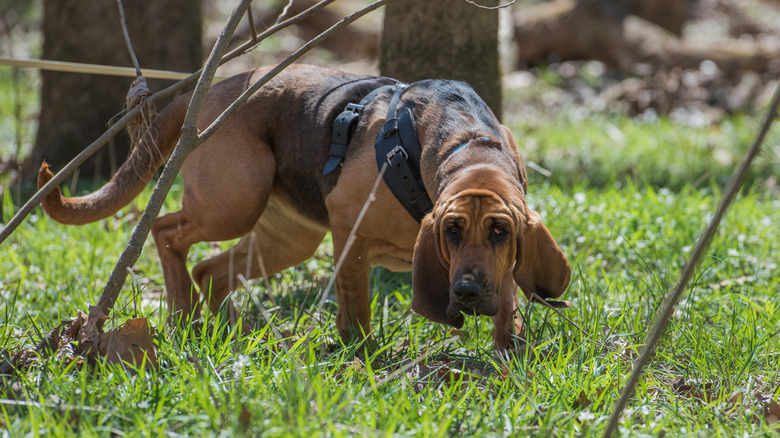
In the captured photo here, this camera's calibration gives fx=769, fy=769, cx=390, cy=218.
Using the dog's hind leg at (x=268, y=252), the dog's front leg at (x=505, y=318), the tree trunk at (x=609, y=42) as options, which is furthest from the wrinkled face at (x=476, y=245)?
the tree trunk at (x=609, y=42)

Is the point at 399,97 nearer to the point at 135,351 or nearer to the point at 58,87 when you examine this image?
the point at 135,351

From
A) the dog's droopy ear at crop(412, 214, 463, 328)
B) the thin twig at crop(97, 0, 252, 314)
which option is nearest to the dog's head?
the dog's droopy ear at crop(412, 214, 463, 328)

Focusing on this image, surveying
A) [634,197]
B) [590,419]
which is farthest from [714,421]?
[634,197]

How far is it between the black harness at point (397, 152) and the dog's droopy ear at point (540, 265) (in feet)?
1.71

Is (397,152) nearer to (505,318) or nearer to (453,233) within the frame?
(453,233)

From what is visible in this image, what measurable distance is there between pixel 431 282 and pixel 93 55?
468cm

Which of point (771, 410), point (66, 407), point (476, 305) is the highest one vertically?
point (66, 407)

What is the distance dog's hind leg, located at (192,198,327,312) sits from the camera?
4.26m

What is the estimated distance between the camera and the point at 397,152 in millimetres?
3367

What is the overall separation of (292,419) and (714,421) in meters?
1.45

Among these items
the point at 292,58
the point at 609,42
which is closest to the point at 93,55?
the point at 292,58

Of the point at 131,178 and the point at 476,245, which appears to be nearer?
the point at 476,245

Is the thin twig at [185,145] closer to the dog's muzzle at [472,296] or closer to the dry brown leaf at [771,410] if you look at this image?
the dog's muzzle at [472,296]

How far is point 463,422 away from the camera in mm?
2545
